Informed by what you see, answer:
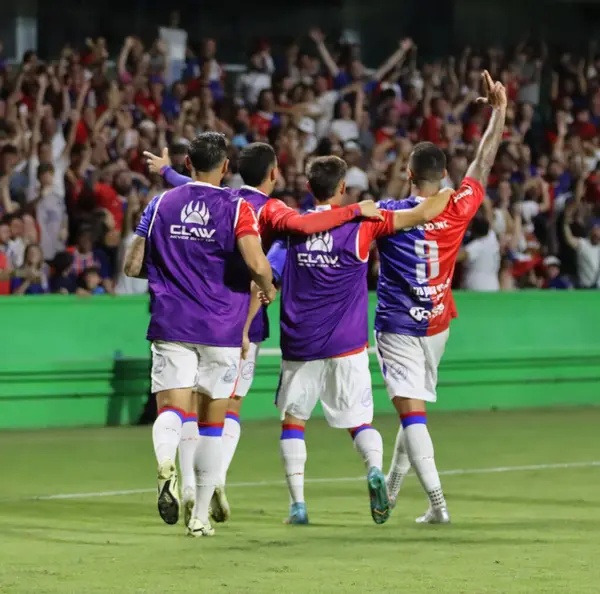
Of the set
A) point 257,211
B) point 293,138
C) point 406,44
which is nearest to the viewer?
point 257,211

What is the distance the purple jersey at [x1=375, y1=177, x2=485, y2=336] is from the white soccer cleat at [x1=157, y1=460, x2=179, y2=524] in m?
1.77

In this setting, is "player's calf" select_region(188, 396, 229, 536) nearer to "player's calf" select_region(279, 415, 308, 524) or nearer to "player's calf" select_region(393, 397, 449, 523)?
"player's calf" select_region(279, 415, 308, 524)

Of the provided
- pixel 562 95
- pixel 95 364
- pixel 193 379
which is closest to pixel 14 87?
pixel 95 364

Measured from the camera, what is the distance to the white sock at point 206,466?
8172 millimetres

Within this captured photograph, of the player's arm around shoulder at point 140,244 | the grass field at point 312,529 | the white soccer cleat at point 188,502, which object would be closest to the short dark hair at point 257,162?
the player's arm around shoulder at point 140,244

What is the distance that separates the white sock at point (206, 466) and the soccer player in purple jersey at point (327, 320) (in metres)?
0.59

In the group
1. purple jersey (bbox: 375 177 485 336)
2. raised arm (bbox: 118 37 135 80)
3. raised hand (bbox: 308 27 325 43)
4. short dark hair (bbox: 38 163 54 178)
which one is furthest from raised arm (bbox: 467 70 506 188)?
raised hand (bbox: 308 27 325 43)

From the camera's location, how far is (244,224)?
8.06 m

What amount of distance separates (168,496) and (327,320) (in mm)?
1507

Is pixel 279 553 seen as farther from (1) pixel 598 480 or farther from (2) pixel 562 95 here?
(2) pixel 562 95

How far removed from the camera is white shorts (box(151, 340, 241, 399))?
8.12 meters

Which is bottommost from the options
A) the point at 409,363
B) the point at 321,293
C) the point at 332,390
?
the point at 332,390

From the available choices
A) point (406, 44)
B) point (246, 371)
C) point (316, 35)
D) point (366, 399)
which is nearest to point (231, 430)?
point (246, 371)

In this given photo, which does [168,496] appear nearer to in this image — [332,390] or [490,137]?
[332,390]
